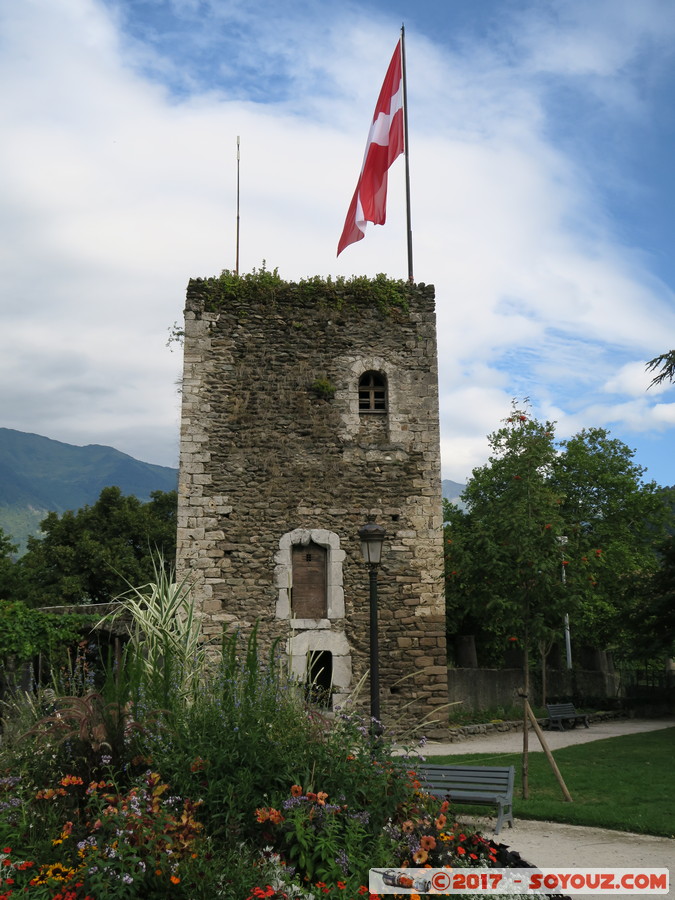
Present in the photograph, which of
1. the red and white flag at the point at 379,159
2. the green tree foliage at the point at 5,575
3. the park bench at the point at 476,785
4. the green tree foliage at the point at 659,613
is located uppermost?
the red and white flag at the point at 379,159

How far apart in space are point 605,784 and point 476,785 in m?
2.89

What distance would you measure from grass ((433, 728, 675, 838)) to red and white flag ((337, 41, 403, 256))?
9444 mm

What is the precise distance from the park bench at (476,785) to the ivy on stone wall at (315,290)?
28.3ft

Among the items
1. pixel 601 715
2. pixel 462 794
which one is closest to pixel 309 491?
pixel 462 794

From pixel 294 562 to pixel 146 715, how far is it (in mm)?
7597

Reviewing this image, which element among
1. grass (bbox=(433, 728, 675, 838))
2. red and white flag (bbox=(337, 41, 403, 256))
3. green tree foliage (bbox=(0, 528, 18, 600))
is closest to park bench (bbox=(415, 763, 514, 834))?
grass (bbox=(433, 728, 675, 838))

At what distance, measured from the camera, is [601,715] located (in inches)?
733

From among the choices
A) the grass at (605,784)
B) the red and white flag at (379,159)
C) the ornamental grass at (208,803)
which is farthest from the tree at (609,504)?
the ornamental grass at (208,803)

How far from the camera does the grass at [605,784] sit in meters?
7.03

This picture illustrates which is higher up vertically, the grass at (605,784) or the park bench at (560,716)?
the grass at (605,784)

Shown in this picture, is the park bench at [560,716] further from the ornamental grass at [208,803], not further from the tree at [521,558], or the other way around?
the ornamental grass at [208,803]

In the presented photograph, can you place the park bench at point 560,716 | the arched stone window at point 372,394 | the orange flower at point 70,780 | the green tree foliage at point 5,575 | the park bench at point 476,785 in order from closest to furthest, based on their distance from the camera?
the orange flower at point 70,780 → the park bench at point 476,785 → the arched stone window at point 372,394 → the park bench at point 560,716 → the green tree foliage at point 5,575

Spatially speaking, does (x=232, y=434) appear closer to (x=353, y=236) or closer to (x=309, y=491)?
(x=309, y=491)

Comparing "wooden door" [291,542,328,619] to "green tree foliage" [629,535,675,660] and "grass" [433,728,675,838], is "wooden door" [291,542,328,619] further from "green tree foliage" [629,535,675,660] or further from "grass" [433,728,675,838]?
"green tree foliage" [629,535,675,660]
